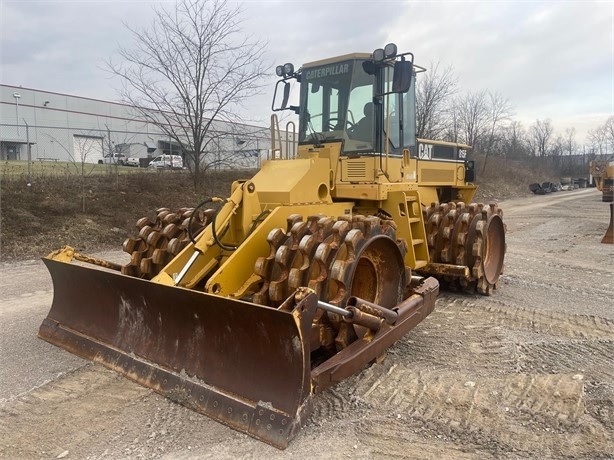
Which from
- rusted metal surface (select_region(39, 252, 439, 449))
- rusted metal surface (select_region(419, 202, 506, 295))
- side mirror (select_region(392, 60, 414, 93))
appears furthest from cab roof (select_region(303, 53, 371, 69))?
rusted metal surface (select_region(39, 252, 439, 449))

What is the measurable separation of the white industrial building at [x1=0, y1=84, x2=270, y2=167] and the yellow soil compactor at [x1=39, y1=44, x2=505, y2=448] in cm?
1249

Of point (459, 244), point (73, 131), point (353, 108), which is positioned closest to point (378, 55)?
point (353, 108)

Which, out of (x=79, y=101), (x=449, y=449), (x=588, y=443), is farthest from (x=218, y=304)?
(x=79, y=101)

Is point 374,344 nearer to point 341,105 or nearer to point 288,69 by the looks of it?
point 341,105

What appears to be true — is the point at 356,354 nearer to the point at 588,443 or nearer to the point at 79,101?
the point at 588,443

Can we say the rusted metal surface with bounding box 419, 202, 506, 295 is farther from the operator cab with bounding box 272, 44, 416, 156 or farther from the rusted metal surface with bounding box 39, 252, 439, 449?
the rusted metal surface with bounding box 39, 252, 439, 449

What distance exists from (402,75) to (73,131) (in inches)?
1345

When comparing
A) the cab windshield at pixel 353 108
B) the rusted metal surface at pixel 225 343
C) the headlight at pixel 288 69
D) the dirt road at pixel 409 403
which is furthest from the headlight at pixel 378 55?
the dirt road at pixel 409 403

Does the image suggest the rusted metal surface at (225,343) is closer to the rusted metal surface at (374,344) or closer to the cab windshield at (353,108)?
the rusted metal surface at (374,344)

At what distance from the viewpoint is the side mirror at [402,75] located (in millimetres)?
4891

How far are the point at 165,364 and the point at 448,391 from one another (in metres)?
2.29

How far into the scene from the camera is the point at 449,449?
10.00ft

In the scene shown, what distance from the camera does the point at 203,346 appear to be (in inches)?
144

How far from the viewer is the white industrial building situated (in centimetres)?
2156
